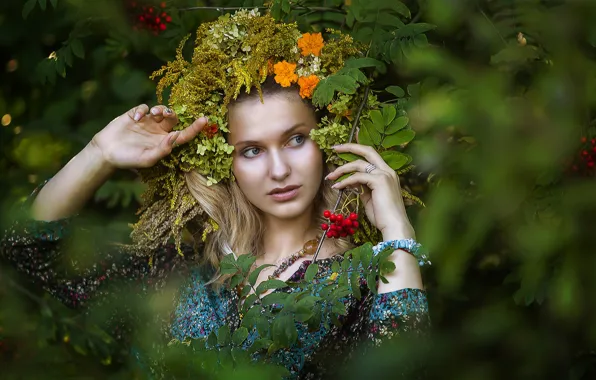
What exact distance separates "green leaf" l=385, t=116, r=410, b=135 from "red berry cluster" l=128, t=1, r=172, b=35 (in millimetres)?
1032

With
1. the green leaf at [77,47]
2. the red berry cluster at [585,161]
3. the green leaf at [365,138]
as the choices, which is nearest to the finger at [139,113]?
the green leaf at [365,138]

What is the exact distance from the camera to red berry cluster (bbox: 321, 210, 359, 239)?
2.16 metres

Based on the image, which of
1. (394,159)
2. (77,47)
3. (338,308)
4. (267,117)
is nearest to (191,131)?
(267,117)

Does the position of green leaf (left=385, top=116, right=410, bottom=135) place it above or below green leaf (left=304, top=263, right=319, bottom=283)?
above

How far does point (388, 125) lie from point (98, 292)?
95cm

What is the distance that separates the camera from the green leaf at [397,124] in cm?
218

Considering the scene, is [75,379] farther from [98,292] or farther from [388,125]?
[388,125]

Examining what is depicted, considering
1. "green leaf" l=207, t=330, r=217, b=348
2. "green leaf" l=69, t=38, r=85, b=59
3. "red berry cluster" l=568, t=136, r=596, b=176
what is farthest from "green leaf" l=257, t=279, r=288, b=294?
"green leaf" l=69, t=38, r=85, b=59

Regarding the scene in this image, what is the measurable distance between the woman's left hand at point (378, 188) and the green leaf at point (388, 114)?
81mm

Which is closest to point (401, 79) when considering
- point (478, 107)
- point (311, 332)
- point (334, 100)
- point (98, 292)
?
point (334, 100)

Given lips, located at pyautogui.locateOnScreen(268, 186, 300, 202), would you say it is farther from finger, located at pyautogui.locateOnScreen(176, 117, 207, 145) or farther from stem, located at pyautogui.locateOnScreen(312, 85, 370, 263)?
finger, located at pyautogui.locateOnScreen(176, 117, 207, 145)

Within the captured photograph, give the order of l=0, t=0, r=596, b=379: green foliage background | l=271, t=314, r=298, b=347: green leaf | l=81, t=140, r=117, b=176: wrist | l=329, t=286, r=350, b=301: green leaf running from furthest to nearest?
l=81, t=140, r=117, b=176: wrist
l=329, t=286, r=350, b=301: green leaf
l=271, t=314, r=298, b=347: green leaf
l=0, t=0, r=596, b=379: green foliage background

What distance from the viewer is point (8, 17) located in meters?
3.38

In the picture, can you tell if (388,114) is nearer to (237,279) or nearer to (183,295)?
(237,279)
